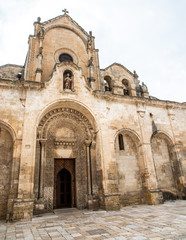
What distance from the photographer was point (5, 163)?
9094 millimetres

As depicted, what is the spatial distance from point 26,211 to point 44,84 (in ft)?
22.4

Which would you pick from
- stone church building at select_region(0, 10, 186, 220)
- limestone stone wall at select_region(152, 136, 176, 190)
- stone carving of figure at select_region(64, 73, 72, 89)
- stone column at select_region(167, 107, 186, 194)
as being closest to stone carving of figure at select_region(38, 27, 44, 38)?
stone church building at select_region(0, 10, 186, 220)

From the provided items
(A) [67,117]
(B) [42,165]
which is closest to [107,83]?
(A) [67,117]

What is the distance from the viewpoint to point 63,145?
10.9 m

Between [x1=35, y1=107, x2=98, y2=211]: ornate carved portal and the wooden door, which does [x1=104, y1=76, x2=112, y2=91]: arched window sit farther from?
the wooden door

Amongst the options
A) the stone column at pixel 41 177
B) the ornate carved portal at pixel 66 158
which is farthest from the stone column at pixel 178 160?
the stone column at pixel 41 177

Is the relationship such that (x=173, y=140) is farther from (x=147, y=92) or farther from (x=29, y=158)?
(x=29, y=158)

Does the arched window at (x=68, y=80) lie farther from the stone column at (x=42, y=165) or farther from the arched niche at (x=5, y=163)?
the arched niche at (x=5, y=163)

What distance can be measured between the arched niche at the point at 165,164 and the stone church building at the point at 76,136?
0.07 m

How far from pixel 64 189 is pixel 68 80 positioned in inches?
274

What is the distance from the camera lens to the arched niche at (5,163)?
8344 millimetres

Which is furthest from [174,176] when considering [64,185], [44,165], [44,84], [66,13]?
[66,13]

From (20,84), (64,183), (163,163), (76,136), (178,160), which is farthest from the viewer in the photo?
(163,163)

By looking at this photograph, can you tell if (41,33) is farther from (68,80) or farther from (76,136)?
(76,136)
